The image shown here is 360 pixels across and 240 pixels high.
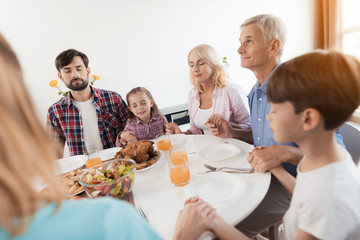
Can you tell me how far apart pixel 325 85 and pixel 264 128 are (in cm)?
84

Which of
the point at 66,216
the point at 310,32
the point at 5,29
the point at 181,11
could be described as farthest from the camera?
the point at 310,32

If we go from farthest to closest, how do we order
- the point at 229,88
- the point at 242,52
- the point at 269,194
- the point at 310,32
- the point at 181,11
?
1. the point at 310,32
2. the point at 181,11
3. the point at 229,88
4. the point at 242,52
5. the point at 269,194

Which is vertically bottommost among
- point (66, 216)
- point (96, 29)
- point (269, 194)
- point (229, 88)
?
point (269, 194)

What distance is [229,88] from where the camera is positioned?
6.91 ft

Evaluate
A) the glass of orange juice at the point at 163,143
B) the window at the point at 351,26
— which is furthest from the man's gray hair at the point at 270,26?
the window at the point at 351,26

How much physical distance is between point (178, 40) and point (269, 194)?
305 cm

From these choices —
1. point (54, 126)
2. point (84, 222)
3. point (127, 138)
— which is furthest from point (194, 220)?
point (54, 126)

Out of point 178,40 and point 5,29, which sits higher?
point 5,29

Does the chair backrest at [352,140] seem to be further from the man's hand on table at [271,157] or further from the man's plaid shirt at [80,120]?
the man's plaid shirt at [80,120]

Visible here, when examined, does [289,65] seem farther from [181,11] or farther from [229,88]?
[181,11]

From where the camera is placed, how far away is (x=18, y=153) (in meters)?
0.36

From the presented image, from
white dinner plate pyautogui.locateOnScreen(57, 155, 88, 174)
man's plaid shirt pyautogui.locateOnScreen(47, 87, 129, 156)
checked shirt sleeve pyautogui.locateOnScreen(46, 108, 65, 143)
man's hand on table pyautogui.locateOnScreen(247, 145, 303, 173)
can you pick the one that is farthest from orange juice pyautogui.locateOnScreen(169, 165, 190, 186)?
checked shirt sleeve pyautogui.locateOnScreen(46, 108, 65, 143)

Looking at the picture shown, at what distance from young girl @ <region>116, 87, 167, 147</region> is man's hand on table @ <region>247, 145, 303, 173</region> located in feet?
4.29

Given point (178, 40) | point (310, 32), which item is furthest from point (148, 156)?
point (310, 32)
